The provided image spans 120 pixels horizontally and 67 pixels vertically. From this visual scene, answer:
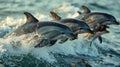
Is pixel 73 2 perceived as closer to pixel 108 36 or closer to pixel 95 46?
pixel 108 36

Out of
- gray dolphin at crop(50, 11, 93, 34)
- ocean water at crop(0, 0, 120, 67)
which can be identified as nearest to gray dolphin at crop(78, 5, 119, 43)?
gray dolphin at crop(50, 11, 93, 34)

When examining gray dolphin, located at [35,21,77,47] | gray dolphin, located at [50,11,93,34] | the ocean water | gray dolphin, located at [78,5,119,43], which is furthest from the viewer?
gray dolphin, located at [78,5,119,43]

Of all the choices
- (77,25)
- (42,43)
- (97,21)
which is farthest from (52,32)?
(97,21)

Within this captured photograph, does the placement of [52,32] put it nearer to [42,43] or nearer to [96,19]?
[42,43]

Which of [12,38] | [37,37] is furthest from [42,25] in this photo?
[12,38]

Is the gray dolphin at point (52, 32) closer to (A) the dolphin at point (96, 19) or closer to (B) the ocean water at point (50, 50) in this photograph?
(B) the ocean water at point (50, 50)

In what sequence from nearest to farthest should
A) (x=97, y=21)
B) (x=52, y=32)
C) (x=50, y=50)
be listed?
(x=52, y=32) < (x=97, y=21) < (x=50, y=50)

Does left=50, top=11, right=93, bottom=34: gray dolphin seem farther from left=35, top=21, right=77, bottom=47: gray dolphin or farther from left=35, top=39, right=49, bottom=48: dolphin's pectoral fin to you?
left=35, top=39, right=49, bottom=48: dolphin's pectoral fin

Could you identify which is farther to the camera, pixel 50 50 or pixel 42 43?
pixel 50 50

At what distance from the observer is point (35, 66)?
10977 millimetres

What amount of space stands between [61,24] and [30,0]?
1012 centimetres

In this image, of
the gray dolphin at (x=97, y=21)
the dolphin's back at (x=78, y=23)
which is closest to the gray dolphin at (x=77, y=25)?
the dolphin's back at (x=78, y=23)

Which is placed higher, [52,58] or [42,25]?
[42,25]

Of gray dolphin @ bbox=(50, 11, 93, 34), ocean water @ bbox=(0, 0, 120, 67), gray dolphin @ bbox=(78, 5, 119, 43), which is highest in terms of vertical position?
gray dolphin @ bbox=(50, 11, 93, 34)
